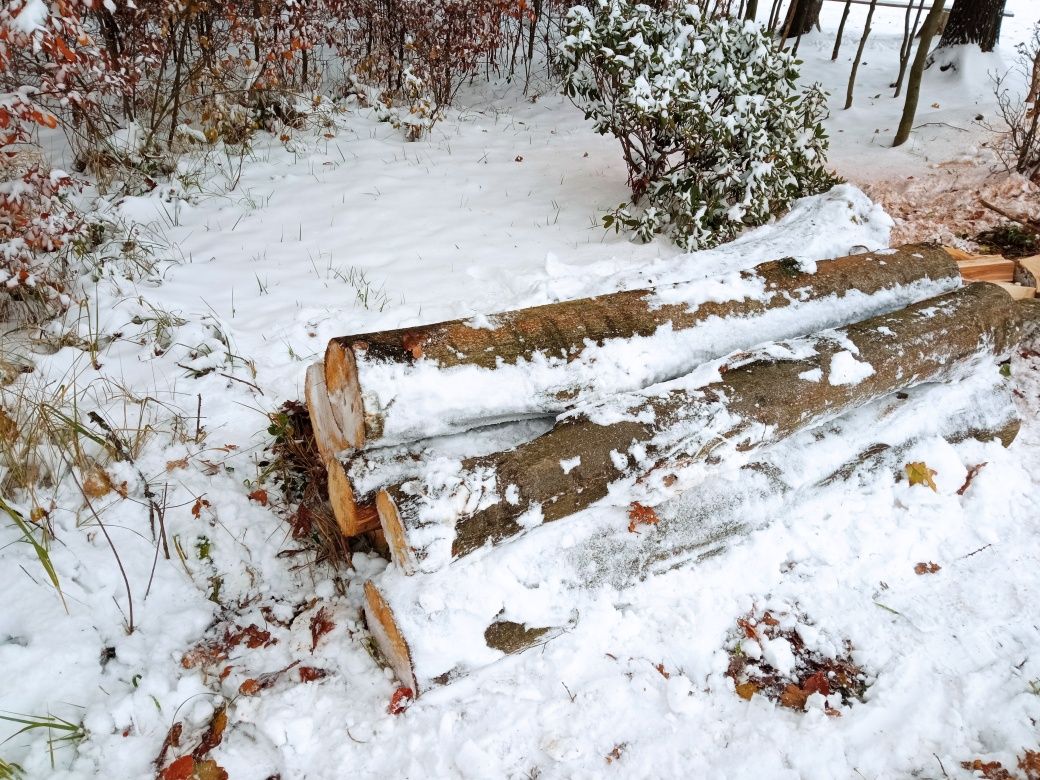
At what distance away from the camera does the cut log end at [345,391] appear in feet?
5.82

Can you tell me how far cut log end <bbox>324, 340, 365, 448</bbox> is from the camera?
178 cm

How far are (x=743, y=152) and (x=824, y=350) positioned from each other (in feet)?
6.96

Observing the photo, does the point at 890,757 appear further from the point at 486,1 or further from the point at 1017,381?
the point at 486,1

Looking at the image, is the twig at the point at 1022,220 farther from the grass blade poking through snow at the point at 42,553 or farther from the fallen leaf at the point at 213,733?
the grass blade poking through snow at the point at 42,553

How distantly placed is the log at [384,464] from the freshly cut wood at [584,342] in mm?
52

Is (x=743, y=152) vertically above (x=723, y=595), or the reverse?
(x=743, y=152)

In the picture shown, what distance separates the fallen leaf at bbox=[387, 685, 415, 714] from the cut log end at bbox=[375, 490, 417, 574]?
377mm

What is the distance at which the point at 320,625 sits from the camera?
1.99m

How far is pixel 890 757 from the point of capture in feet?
5.51

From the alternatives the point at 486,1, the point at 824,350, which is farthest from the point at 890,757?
the point at 486,1

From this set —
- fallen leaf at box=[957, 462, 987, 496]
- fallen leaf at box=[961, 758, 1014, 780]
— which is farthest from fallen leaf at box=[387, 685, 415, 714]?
fallen leaf at box=[957, 462, 987, 496]

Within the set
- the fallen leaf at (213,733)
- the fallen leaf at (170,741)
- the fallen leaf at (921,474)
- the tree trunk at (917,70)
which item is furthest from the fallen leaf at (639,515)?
the tree trunk at (917,70)

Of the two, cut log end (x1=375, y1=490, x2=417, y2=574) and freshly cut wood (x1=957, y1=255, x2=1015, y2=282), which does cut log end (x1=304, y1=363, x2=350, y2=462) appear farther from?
freshly cut wood (x1=957, y1=255, x2=1015, y2=282)

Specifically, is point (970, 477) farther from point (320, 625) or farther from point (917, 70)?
point (917, 70)
